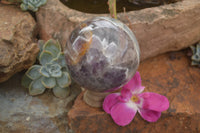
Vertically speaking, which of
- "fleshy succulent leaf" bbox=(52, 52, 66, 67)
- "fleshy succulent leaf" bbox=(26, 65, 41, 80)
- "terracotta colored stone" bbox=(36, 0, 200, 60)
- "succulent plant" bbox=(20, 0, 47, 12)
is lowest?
"fleshy succulent leaf" bbox=(26, 65, 41, 80)

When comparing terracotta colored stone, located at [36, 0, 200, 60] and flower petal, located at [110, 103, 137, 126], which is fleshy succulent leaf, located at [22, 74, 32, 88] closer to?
terracotta colored stone, located at [36, 0, 200, 60]

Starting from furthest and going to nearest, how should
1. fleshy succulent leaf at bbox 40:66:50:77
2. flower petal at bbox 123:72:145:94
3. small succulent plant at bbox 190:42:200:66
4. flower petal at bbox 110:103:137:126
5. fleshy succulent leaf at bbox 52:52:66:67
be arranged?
1. small succulent plant at bbox 190:42:200:66
2. fleshy succulent leaf at bbox 52:52:66:67
3. fleshy succulent leaf at bbox 40:66:50:77
4. flower petal at bbox 123:72:145:94
5. flower petal at bbox 110:103:137:126

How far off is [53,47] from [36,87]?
35cm

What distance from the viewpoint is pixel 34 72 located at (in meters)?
1.96

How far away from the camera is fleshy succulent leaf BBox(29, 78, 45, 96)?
6.42ft

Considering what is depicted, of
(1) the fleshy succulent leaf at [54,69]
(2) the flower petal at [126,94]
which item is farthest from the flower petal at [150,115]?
(1) the fleshy succulent leaf at [54,69]

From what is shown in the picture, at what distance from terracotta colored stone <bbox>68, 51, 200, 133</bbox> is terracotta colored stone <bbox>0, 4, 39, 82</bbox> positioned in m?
0.52

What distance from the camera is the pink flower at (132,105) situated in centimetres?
165

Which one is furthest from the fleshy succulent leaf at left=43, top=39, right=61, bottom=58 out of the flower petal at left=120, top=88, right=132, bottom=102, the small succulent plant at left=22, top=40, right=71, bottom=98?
the flower petal at left=120, top=88, right=132, bottom=102

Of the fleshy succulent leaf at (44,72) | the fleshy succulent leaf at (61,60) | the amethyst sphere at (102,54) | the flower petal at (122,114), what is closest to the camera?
the amethyst sphere at (102,54)

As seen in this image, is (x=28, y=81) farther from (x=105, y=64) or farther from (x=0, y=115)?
(x=105, y=64)

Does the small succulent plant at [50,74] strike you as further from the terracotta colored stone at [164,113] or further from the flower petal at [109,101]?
the flower petal at [109,101]

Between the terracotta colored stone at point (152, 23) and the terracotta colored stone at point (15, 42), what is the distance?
17 cm

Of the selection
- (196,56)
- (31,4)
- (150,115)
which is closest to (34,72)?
(31,4)
